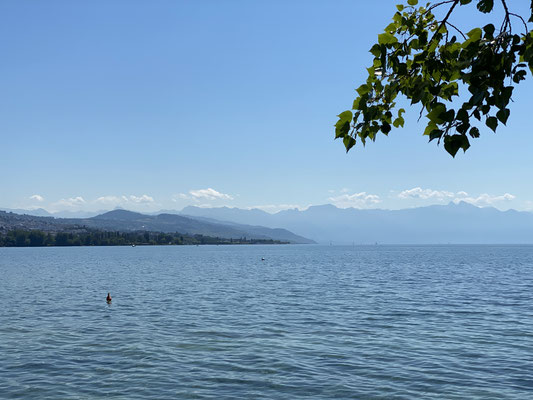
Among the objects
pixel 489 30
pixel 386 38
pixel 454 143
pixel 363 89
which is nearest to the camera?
pixel 454 143

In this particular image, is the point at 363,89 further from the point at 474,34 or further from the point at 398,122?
the point at 474,34

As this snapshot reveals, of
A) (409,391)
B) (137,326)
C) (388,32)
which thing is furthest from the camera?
(137,326)

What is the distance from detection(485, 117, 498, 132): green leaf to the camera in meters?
5.31

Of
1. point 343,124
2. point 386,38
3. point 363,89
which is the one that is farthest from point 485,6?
point 343,124

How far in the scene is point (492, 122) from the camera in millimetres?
5355

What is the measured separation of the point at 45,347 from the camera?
117ft

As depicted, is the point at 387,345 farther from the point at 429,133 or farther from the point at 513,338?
the point at 429,133

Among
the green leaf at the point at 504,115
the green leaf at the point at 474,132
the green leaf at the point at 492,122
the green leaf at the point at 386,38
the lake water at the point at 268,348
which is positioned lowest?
the lake water at the point at 268,348

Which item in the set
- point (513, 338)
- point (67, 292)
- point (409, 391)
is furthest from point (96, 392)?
point (67, 292)

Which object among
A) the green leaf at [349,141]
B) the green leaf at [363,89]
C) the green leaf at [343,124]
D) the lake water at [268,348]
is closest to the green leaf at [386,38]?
the green leaf at [363,89]

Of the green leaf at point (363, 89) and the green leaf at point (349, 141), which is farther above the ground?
the green leaf at point (363, 89)

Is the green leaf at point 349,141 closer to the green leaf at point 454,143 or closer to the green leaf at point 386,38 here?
the green leaf at point 454,143

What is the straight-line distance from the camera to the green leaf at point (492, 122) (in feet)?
17.4

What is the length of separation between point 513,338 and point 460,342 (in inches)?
202
